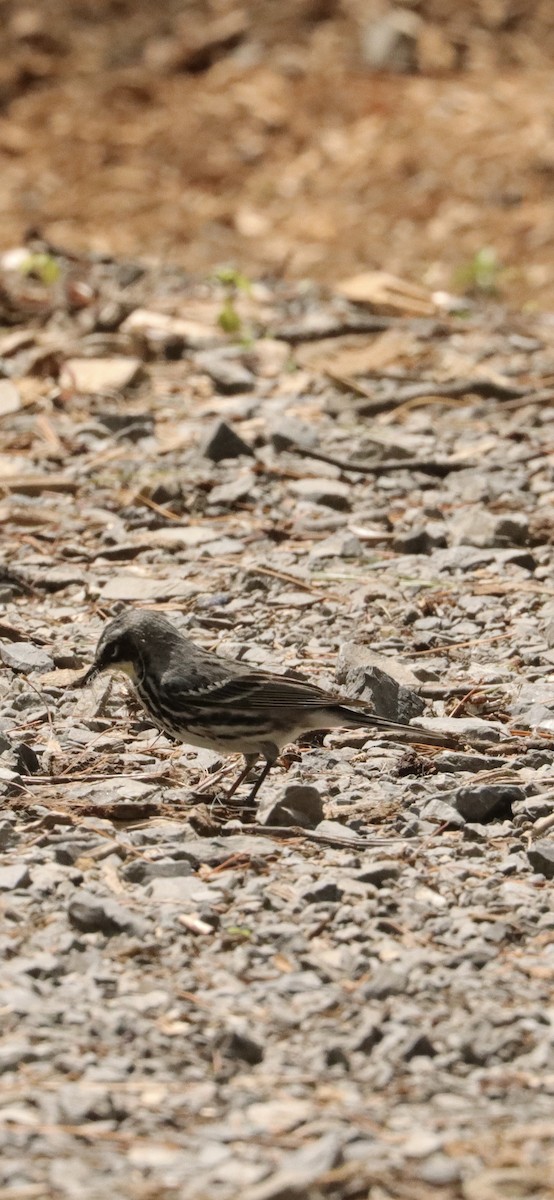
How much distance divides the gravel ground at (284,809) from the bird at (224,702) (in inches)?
6.2

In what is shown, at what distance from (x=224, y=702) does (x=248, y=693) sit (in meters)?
0.08

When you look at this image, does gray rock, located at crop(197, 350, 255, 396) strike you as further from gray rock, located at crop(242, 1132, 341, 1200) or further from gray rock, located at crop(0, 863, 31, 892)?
gray rock, located at crop(242, 1132, 341, 1200)

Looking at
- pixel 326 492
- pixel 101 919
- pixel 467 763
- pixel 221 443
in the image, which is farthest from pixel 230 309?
pixel 101 919

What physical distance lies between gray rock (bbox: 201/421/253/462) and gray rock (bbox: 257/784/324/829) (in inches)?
164

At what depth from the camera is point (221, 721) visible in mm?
5078

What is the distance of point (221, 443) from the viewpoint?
8820mm

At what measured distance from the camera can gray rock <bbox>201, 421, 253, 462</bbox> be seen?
8797mm

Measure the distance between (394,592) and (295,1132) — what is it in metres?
3.82

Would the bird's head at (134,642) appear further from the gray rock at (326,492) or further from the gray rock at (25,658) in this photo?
the gray rock at (326,492)

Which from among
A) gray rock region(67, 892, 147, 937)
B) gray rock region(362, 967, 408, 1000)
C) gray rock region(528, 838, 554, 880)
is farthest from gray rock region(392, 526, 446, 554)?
gray rock region(362, 967, 408, 1000)

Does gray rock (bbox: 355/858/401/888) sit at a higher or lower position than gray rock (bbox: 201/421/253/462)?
higher

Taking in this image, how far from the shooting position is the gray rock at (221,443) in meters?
8.80

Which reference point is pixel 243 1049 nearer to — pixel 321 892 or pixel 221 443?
pixel 321 892

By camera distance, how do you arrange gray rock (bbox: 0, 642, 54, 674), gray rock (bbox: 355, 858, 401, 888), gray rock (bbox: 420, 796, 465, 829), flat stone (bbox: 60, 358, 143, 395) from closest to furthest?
gray rock (bbox: 355, 858, 401, 888) < gray rock (bbox: 420, 796, 465, 829) < gray rock (bbox: 0, 642, 54, 674) < flat stone (bbox: 60, 358, 143, 395)
